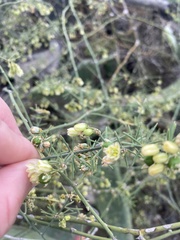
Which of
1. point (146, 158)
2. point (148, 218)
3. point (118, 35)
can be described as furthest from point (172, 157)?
point (118, 35)

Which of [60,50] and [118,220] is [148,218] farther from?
[60,50]

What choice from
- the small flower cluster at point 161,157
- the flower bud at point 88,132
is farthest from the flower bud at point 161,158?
the flower bud at point 88,132

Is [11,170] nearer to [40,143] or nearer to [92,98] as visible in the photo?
[40,143]

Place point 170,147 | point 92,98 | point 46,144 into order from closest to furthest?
point 170,147 < point 46,144 < point 92,98

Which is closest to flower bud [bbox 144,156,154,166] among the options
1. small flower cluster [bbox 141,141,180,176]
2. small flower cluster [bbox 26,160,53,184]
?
small flower cluster [bbox 141,141,180,176]

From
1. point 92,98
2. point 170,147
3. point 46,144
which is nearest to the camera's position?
point 170,147

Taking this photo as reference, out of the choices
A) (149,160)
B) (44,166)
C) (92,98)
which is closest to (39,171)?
(44,166)
